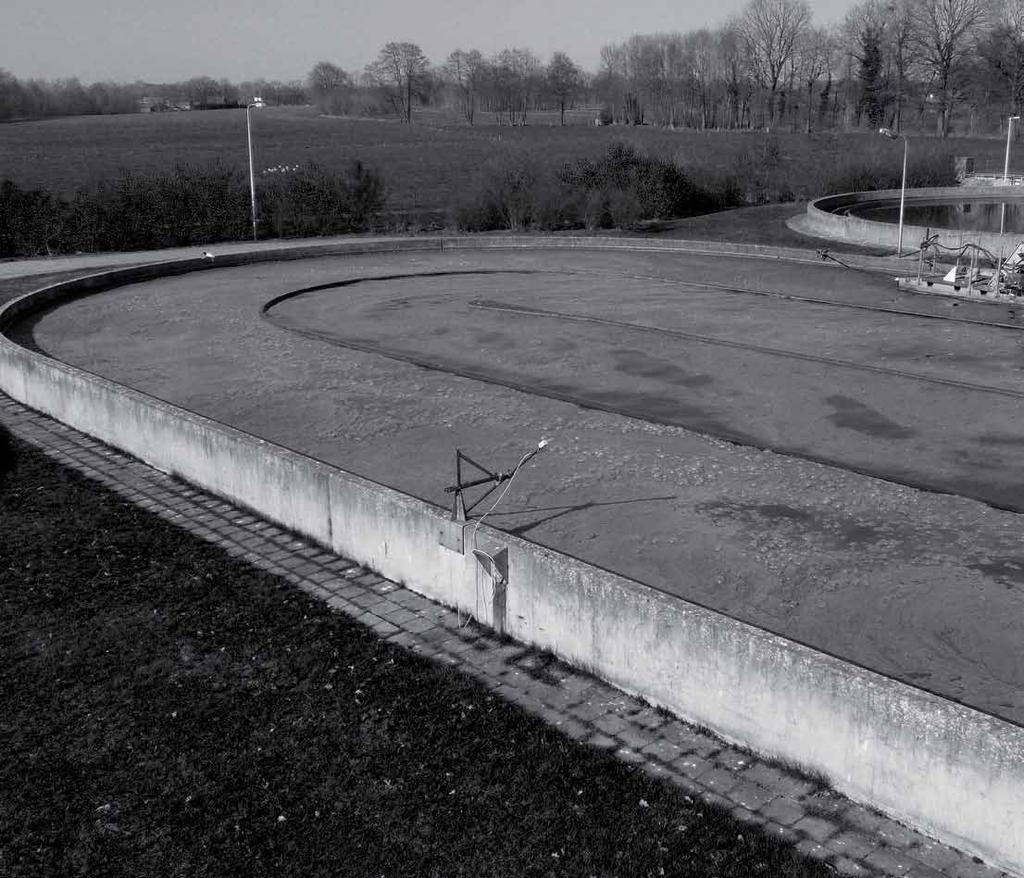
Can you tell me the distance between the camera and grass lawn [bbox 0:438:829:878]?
243 inches

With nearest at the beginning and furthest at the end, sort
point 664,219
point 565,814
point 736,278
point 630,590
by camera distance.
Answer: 1. point 565,814
2. point 630,590
3. point 736,278
4. point 664,219

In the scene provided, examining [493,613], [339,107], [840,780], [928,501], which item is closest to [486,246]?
[928,501]

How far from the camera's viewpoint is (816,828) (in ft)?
20.9

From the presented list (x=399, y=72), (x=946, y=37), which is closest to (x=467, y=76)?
(x=399, y=72)

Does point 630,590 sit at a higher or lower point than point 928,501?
higher

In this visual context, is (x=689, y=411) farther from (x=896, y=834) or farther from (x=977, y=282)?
(x=977, y=282)

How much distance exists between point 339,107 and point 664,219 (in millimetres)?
116652

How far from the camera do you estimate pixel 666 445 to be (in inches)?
556

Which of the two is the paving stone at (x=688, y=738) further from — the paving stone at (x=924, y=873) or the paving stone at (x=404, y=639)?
the paving stone at (x=404, y=639)

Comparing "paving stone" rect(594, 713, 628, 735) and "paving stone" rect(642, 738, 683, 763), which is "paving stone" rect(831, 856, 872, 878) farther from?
"paving stone" rect(594, 713, 628, 735)

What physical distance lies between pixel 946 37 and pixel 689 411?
328ft

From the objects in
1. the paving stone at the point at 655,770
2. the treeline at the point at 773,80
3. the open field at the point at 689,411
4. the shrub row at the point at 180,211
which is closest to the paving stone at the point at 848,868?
the paving stone at the point at 655,770

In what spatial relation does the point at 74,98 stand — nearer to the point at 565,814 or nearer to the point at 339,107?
the point at 339,107

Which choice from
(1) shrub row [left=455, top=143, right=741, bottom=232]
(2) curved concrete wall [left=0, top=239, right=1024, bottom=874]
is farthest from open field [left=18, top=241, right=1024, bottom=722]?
(1) shrub row [left=455, top=143, right=741, bottom=232]
